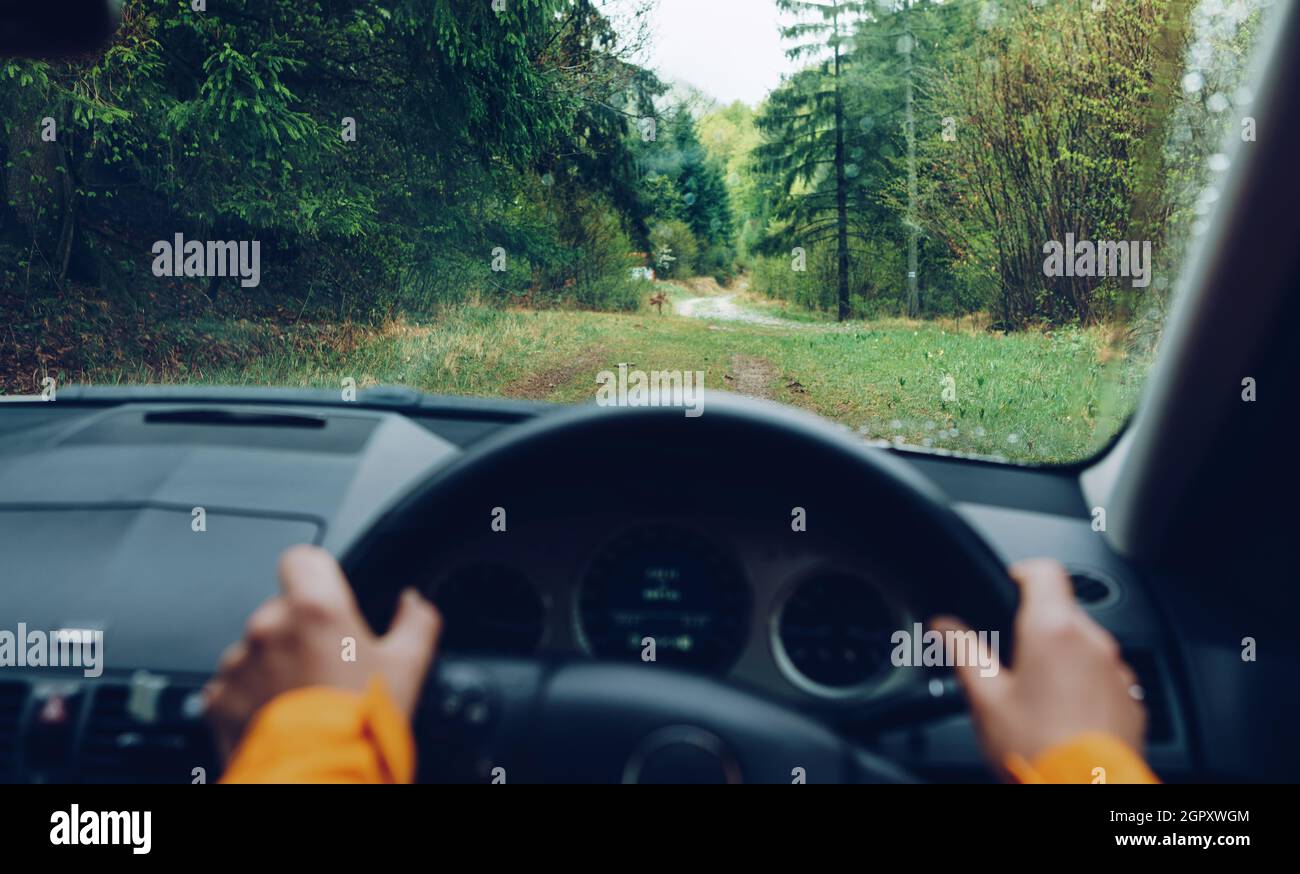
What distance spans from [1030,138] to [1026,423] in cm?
194

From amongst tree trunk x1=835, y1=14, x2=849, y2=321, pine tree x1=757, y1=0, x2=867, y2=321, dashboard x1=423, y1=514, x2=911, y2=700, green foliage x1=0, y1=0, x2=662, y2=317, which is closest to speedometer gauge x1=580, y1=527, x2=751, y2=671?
dashboard x1=423, y1=514, x2=911, y2=700

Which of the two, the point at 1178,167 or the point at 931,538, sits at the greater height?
the point at 1178,167

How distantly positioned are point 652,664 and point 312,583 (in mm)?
539

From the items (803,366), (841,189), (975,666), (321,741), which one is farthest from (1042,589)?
(841,189)

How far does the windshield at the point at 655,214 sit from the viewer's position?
11.9 feet

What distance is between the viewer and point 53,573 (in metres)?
2.06

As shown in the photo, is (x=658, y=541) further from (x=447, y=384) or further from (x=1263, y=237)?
(x=447, y=384)

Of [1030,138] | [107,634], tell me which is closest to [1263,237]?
[107,634]

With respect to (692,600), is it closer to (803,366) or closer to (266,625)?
(266,625)

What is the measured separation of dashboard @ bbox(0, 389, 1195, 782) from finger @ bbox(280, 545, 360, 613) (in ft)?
0.76

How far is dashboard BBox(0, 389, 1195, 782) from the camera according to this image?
5.49 ft

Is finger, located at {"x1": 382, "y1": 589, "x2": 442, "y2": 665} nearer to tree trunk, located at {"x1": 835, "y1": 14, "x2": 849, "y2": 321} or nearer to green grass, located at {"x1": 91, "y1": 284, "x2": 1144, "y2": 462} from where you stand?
green grass, located at {"x1": 91, "y1": 284, "x2": 1144, "y2": 462}

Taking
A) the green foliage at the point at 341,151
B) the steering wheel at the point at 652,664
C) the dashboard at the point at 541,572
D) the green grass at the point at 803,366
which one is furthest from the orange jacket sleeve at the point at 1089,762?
the green foliage at the point at 341,151

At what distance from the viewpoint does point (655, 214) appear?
5602 millimetres
